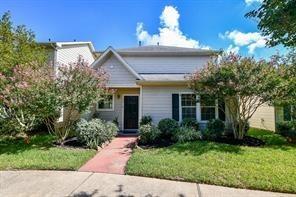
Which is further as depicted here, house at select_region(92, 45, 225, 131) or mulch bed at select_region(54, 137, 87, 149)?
house at select_region(92, 45, 225, 131)

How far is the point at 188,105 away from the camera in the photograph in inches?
575

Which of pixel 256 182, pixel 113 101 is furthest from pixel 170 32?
pixel 256 182

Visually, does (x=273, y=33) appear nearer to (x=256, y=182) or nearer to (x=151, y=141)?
(x=256, y=182)

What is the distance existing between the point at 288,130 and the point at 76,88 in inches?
406

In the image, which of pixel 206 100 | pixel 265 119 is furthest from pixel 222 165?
pixel 265 119

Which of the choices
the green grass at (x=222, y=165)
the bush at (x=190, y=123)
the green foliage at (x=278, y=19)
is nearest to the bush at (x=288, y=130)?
the green grass at (x=222, y=165)

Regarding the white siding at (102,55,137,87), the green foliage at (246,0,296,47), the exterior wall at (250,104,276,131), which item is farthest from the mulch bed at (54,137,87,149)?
the exterior wall at (250,104,276,131)

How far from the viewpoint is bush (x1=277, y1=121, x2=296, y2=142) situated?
12.4m

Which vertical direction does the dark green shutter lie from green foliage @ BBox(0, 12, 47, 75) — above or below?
below

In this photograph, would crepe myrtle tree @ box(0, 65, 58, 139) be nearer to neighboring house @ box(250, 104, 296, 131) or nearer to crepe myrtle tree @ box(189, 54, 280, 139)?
crepe myrtle tree @ box(189, 54, 280, 139)

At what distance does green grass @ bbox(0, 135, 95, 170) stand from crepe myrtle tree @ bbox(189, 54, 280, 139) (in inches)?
231

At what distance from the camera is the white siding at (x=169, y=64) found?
60.2 feet

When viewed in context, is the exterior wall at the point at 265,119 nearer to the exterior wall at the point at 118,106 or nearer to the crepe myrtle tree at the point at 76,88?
the exterior wall at the point at 118,106

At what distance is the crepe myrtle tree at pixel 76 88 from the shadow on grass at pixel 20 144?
757mm
